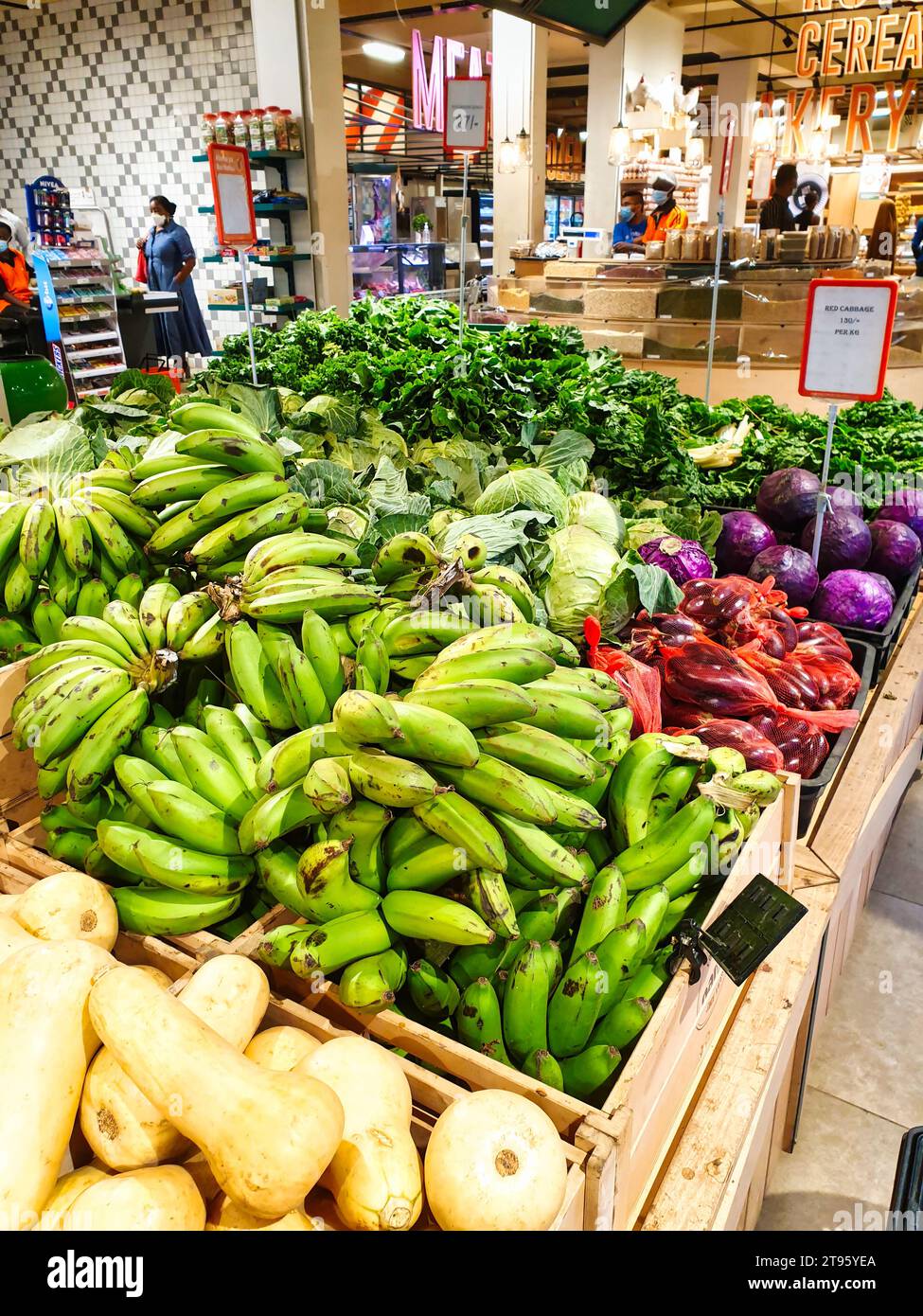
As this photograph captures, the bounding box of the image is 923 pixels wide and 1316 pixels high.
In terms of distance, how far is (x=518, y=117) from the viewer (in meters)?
11.8

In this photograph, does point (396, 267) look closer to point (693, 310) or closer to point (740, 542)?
point (693, 310)

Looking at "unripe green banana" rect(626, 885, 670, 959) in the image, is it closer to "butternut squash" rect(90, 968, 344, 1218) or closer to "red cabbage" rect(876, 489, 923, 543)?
"butternut squash" rect(90, 968, 344, 1218)

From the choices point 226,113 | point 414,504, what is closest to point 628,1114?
point 414,504

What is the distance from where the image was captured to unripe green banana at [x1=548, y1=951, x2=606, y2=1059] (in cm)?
120

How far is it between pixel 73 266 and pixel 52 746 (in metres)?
9.19

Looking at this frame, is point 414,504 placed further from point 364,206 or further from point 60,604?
point 364,206

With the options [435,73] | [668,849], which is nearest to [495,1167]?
[668,849]

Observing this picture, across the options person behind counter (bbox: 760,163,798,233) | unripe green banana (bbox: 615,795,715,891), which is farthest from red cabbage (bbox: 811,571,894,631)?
person behind counter (bbox: 760,163,798,233)

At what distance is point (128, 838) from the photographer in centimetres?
131

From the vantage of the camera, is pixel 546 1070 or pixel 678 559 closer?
pixel 546 1070

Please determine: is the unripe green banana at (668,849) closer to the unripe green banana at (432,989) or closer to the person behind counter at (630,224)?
the unripe green banana at (432,989)

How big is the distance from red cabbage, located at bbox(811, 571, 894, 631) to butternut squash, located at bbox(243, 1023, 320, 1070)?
2.18 metres

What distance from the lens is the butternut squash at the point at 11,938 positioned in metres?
1.17

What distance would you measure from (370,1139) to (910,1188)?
71cm
